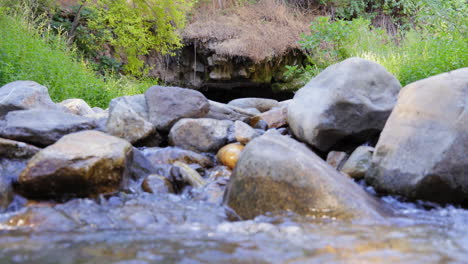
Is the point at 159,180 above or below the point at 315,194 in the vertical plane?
below

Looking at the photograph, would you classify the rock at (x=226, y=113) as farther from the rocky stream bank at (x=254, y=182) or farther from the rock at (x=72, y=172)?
the rock at (x=72, y=172)

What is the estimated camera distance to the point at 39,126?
403 cm

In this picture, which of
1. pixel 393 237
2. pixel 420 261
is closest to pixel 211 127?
pixel 393 237

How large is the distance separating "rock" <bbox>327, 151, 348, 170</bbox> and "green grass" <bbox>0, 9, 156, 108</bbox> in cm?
524

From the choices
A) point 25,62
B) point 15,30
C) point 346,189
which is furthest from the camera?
point 15,30

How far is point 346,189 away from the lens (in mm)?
2980

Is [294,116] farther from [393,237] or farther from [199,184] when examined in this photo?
[393,237]

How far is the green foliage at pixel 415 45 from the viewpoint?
565 cm

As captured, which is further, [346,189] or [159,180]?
[159,180]

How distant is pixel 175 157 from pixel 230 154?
0.57 meters

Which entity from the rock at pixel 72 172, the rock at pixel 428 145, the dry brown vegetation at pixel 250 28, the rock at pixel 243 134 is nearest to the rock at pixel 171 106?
the rock at pixel 243 134

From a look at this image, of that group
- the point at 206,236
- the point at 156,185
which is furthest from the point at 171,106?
the point at 206,236

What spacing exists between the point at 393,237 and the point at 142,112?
11.8 ft

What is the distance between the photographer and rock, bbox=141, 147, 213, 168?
429cm
